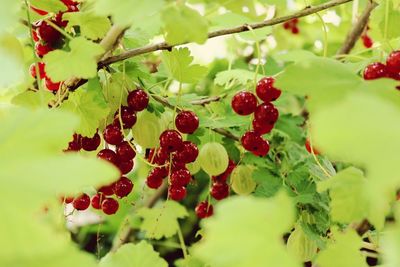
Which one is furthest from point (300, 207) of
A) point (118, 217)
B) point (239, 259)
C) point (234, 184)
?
point (118, 217)

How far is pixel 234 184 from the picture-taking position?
93 cm

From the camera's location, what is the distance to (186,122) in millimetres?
738

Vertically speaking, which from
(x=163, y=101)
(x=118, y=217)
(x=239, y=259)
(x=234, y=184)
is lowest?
(x=118, y=217)

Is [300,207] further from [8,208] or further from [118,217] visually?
[118,217]

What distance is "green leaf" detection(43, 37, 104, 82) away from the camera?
1.85ft

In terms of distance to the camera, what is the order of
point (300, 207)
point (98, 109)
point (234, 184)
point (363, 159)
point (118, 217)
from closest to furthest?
point (363, 159) → point (98, 109) → point (300, 207) → point (234, 184) → point (118, 217)

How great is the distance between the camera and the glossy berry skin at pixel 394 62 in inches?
22.5

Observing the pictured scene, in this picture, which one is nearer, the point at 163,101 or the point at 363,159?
the point at 363,159

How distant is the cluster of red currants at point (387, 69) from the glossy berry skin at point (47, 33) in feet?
1.33

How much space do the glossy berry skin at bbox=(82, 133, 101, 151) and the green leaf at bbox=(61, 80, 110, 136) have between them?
1.2 inches

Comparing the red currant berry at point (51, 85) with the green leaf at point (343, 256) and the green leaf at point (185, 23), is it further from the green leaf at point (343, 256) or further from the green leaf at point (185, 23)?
the green leaf at point (343, 256)

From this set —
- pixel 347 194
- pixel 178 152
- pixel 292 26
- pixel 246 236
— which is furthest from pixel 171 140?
pixel 292 26

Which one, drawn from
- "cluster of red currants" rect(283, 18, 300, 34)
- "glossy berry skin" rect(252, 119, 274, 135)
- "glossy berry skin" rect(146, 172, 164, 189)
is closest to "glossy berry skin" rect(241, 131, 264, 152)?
"glossy berry skin" rect(252, 119, 274, 135)

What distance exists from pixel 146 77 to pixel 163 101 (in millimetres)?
40
